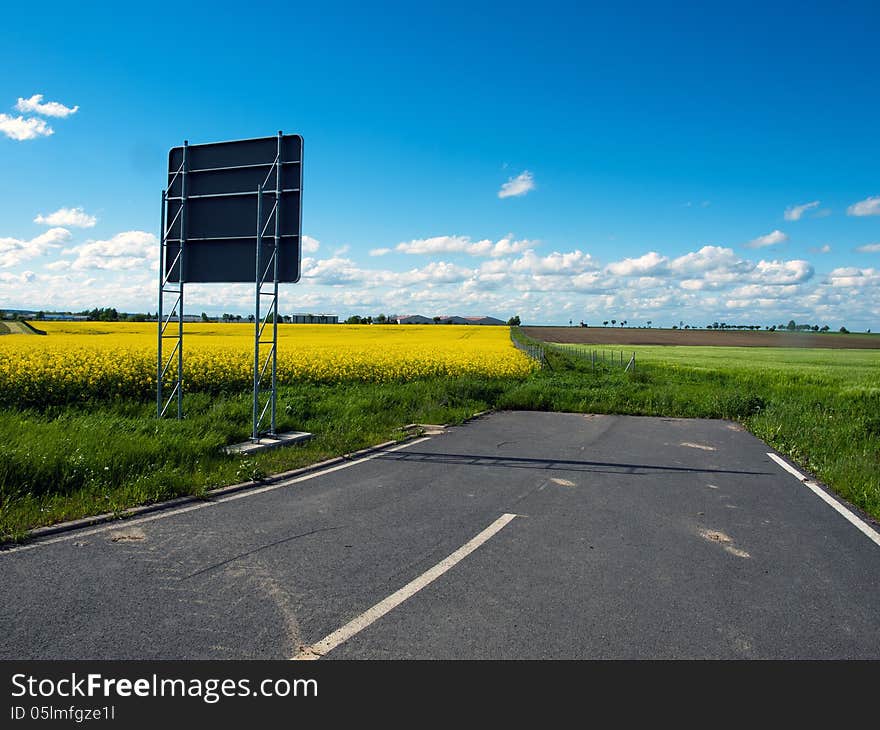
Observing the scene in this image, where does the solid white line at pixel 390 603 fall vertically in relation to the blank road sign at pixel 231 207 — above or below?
below

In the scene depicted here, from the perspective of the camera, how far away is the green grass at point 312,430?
6.56 metres

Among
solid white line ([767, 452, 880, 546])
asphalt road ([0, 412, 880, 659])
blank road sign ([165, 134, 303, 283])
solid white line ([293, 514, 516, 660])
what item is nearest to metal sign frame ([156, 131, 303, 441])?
blank road sign ([165, 134, 303, 283])

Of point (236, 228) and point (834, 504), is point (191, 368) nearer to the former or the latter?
point (236, 228)

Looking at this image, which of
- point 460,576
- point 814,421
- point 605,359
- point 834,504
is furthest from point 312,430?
point 605,359

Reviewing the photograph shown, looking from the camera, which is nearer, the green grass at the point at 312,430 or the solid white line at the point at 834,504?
the solid white line at the point at 834,504

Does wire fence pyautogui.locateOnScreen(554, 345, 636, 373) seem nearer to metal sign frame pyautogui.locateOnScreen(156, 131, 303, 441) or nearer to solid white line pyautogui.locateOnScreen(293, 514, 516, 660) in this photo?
metal sign frame pyautogui.locateOnScreen(156, 131, 303, 441)

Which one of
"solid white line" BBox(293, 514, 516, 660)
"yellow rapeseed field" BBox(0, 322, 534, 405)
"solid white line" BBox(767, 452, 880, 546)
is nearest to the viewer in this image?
Result: "solid white line" BBox(293, 514, 516, 660)

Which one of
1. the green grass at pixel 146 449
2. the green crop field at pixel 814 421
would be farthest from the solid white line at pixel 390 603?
the green crop field at pixel 814 421

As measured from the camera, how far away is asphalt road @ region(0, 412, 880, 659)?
12.1 feet

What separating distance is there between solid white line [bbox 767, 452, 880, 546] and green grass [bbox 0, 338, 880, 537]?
224 millimetres

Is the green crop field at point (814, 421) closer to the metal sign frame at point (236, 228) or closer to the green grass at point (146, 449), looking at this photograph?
the green grass at point (146, 449)

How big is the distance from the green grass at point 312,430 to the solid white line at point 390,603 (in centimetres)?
311
